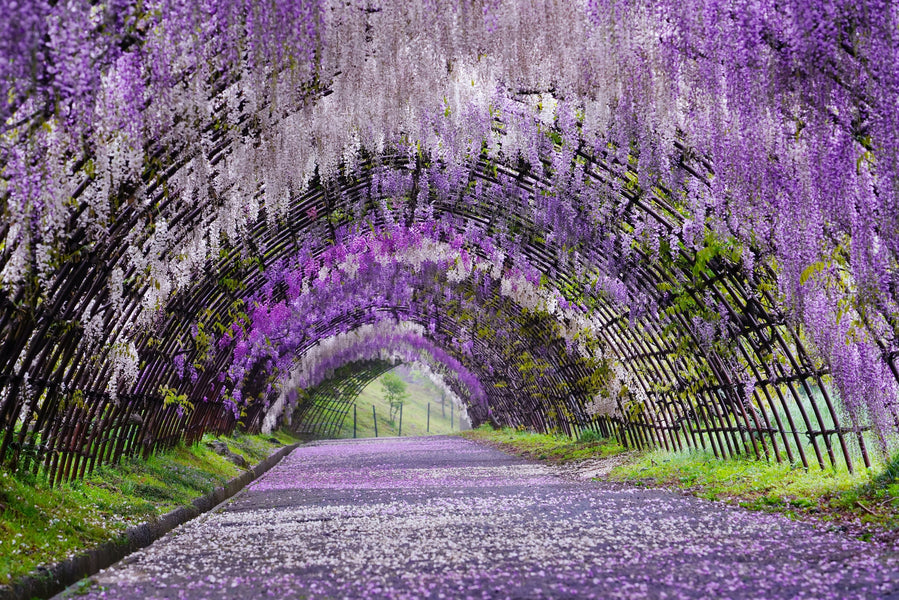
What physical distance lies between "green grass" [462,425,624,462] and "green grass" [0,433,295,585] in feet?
25.3

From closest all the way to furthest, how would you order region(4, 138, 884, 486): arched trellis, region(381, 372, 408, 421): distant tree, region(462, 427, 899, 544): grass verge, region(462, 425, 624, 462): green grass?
region(462, 427, 899, 544): grass verge → region(4, 138, 884, 486): arched trellis → region(462, 425, 624, 462): green grass → region(381, 372, 408, 421): distant tree

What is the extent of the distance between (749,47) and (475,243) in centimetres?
1046

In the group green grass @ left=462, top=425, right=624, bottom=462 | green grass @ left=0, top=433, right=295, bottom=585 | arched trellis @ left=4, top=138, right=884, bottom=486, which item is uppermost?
arched trellis @ left=4, top=138, right=884, bottom=486

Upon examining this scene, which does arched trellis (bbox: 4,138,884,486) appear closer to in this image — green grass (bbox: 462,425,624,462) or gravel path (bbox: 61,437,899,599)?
green grass (bbox: 462,425,624,462)

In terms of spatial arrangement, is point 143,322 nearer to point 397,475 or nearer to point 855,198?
point 397,475

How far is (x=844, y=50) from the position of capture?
17.0 feet

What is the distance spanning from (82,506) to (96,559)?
1.43 metres

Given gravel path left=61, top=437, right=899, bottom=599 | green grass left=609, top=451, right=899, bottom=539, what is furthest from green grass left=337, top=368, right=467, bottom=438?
gravel path left=61, top=437, right=899, bottom=599

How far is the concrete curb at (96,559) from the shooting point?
185 inches

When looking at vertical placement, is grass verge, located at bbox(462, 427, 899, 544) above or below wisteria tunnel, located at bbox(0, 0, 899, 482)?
below

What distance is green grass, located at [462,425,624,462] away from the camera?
16830 millimetres

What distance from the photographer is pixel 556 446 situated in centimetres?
1994

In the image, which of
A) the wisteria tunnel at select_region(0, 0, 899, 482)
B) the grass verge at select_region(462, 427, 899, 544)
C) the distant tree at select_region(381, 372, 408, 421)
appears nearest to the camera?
the wisteria tunnel at select_region(0, 0, 899, 482)

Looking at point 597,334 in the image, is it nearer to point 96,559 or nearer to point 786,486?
point 786,486
